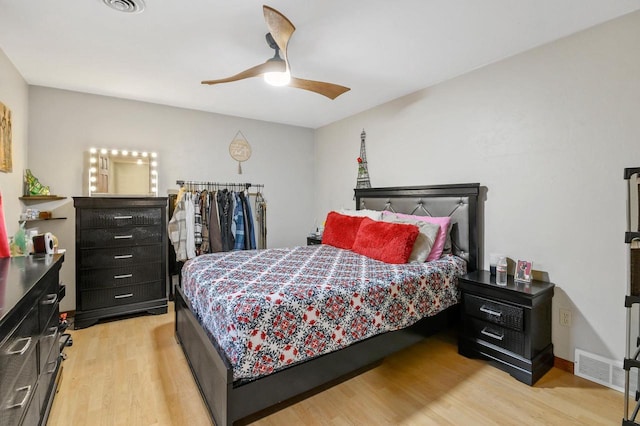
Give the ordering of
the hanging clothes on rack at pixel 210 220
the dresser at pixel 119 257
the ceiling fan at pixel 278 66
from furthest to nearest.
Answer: the hanging clothes on rack at pixel 210 220, the dresser at pixel 119 257, the ceiling fan at pixel 278 66

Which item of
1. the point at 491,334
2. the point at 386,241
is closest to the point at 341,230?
the point at 386,241

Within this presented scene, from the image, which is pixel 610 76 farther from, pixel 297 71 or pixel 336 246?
pixel 336 246

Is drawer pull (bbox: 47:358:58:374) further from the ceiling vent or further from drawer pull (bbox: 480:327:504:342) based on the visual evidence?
drawer pull (bbox: 480:327:504:342)

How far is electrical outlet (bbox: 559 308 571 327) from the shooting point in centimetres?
231

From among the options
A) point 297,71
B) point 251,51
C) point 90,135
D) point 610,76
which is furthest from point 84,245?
point 610,76

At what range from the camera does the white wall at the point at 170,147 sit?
130 inches

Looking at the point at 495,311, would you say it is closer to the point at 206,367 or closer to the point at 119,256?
the point at 206,367

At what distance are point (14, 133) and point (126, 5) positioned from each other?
6.26 feet

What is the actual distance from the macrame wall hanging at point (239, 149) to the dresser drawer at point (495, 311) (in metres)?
3.41

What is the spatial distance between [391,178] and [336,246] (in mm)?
1128

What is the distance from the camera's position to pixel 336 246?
3467mm

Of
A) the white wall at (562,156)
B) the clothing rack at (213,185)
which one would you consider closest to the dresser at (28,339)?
the clothing rack at (213,185)

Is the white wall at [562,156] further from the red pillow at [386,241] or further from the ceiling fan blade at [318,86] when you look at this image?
the ceiling fan blade at [318,86]

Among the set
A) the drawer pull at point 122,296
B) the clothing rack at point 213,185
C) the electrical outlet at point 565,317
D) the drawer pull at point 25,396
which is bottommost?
the drawer pull at point 122,296
